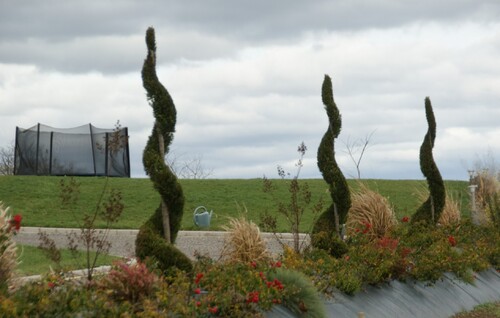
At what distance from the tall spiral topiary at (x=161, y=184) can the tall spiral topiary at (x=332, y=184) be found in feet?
13.2

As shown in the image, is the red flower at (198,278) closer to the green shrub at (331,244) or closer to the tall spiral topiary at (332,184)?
the green shrub at (331,244)

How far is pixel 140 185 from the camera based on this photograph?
111 ft

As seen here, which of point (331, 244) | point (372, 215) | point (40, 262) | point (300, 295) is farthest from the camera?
point (372, 215)

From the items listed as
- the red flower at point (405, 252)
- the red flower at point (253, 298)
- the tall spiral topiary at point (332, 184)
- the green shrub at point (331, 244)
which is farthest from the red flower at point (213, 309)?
the tall spiral topiary at point (332, 184)

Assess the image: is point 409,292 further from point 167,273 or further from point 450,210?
point 450,210

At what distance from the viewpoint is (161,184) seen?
10.6 meters

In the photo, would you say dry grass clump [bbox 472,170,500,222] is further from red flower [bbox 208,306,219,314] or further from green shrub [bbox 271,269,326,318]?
red flower [bbox 208,306,219,314]

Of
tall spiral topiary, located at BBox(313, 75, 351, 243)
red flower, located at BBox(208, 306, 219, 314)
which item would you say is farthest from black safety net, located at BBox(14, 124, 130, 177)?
red flower, located at BBox(208, 306, 219, 314)

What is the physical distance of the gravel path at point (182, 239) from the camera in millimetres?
22125

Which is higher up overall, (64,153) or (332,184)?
(64,153)

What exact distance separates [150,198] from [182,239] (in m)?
8.00

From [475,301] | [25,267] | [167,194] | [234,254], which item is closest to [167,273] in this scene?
[167,194]

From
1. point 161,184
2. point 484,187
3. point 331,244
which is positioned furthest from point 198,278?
point 484,187

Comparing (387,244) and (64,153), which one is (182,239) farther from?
(64,153)
